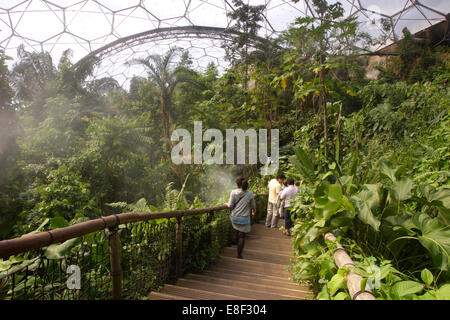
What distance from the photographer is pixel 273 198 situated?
21.4 ft

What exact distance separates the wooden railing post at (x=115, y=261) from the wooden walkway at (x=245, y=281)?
19.1 inches

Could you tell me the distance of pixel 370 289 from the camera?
4.05 feet

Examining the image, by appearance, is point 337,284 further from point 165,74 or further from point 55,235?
point 165,74

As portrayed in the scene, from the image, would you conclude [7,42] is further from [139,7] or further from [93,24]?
[139,7]

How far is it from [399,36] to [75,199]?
1635cm

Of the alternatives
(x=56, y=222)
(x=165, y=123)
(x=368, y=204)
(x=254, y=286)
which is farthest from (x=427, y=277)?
(x=165, y=123)

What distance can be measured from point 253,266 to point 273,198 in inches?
108

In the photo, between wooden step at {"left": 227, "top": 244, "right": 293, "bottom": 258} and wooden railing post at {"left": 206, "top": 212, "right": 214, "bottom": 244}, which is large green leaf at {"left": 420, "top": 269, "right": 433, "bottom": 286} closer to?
wooden railing post at {"left": 206, "top": 212, "right": 214, "bottom": 244}

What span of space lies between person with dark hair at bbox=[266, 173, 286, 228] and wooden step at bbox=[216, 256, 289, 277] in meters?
2.53

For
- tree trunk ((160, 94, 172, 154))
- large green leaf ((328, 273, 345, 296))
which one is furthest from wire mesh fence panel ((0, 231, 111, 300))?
tree trunk ((160, 94, 172, 154))

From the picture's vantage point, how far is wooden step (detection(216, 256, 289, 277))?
3.84 metres

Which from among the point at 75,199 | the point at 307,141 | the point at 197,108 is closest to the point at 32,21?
the point at 197,108

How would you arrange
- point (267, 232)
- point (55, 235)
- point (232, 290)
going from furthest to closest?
point (267, 232), point (232, 290), point (55, 235)

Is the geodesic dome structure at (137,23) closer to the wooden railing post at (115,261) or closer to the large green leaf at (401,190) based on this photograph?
the large green leaf at (401,190)
